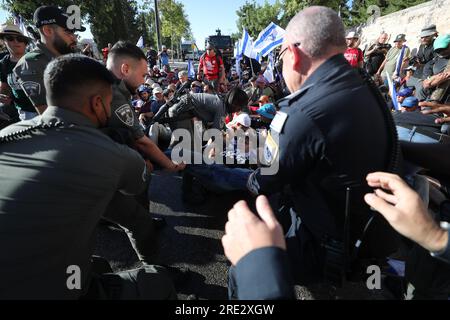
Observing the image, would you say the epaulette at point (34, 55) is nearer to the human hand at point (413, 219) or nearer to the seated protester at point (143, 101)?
the seated protester at point (143, 101)

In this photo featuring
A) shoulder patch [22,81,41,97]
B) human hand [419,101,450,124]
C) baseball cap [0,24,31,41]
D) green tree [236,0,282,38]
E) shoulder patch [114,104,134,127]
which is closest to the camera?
shoulder patch [114,104,134,127]

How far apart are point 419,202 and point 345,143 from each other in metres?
0.44

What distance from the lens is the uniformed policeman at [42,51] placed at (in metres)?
2.62

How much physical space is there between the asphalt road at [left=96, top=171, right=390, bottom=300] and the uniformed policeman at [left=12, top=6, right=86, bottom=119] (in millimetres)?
1500

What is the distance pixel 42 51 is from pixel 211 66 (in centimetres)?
612

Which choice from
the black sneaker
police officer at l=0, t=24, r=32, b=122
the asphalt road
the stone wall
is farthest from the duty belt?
the stone wall

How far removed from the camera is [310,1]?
23.4 metres

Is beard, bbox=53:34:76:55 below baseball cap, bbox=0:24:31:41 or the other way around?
below

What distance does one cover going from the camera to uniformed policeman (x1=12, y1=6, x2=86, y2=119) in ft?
8.59

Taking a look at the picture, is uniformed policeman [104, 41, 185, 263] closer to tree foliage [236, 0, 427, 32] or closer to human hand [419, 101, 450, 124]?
human hand [419, 101, 450, 124]

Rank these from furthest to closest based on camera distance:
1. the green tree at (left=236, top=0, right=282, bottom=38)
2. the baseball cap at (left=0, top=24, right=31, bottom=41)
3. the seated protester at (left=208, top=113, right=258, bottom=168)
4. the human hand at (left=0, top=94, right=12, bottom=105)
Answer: the green tree at (left=236, top=0, right=282, bottom=38) < the human hand at (left=0, top=94, right=12, bottom=105) < the baseball cap at (left=0, top=24, right=31, bottom=41) < the seated protester at (left=208, top=113, right=258, bottom=168)

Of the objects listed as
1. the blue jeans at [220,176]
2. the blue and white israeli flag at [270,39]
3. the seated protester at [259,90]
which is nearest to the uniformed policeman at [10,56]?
the blue jeans at [220,176]

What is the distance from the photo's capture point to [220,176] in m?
2.98

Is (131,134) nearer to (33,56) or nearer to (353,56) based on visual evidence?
(33,56)
